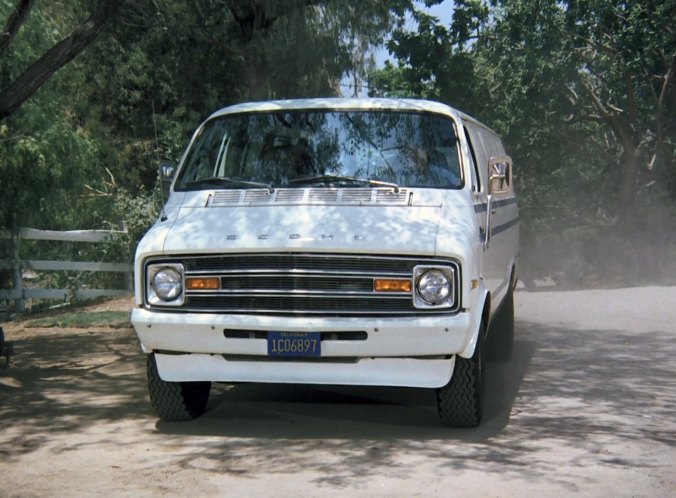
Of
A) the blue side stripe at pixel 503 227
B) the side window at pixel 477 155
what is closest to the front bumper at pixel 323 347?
the side window at pixel 477 155

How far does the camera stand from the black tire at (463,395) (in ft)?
22.0

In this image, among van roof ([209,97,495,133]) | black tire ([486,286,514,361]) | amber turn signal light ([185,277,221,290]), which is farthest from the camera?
black tire ([486,286,514,361])

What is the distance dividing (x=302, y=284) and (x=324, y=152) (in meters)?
1.44

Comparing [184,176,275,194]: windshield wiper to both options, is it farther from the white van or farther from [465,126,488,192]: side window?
[465,126,488,192]: side window

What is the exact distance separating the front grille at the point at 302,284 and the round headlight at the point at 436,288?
6 cm

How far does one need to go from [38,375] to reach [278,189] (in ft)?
12.3

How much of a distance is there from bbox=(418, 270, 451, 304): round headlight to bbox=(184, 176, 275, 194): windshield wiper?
1.47 meters

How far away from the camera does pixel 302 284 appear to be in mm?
6555

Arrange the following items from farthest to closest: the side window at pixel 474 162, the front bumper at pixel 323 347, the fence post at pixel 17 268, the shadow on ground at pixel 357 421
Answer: the fence post at pixel 17 268, the side window at pixel 474 162, the front bumper at pixel 323 347, the shadow on ground at pixel 357 421

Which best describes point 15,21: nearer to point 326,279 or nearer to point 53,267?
point 326,279

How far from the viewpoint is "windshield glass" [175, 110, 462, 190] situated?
24.4ft

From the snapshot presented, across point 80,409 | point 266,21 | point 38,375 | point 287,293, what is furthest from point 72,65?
point 287,293

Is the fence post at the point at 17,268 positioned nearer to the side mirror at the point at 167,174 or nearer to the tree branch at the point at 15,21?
the tree branch at the point at 15,21

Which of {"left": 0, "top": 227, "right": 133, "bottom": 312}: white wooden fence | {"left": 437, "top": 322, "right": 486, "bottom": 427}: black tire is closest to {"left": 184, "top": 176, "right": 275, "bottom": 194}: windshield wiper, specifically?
{"left": 437, "top": 322, "right": 486, "bottom": 427}: black tire
